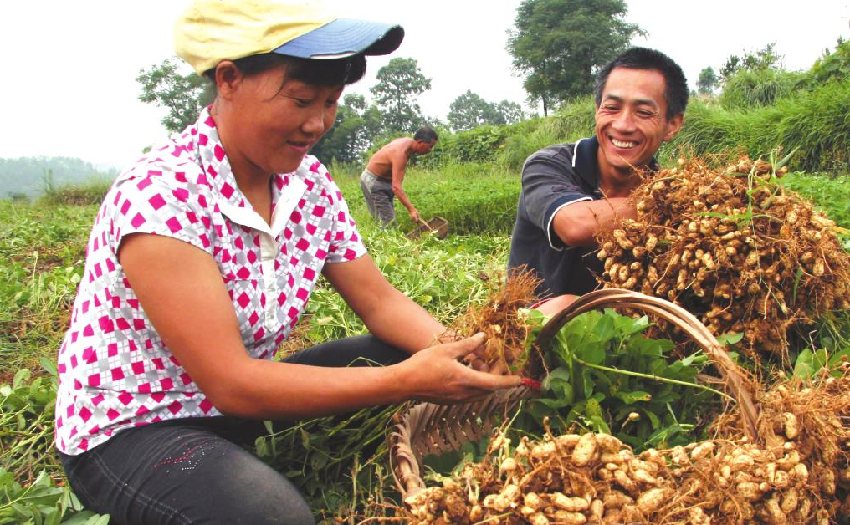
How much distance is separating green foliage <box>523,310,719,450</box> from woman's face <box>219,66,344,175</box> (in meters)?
0.73

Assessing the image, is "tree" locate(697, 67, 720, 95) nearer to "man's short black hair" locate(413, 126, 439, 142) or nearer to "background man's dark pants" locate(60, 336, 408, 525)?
"man's short black hair" locate(413, 126, 439, 142)

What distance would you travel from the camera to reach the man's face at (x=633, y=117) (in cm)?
220

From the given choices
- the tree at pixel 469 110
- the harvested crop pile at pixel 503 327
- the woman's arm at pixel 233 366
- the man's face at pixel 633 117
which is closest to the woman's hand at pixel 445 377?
the woman's arm at pixel 233 366

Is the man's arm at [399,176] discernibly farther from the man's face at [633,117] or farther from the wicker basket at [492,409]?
the wicker basket at [492,409]

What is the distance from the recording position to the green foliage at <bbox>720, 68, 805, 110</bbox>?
41.6 ft

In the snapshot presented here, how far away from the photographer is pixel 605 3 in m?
46.3

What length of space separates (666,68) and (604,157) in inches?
15.5

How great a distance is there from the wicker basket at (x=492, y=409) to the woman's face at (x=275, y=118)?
710mm

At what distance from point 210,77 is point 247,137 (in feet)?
0.55

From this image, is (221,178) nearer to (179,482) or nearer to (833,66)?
(179,482)

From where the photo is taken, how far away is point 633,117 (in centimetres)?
220

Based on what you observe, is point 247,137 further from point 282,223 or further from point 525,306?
point 525,306

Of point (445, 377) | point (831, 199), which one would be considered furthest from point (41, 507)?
point (831, 199)

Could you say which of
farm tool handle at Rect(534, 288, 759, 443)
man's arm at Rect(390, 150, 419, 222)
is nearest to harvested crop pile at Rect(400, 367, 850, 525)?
farm tool handle at Rect(534, 288, 759, 443)
